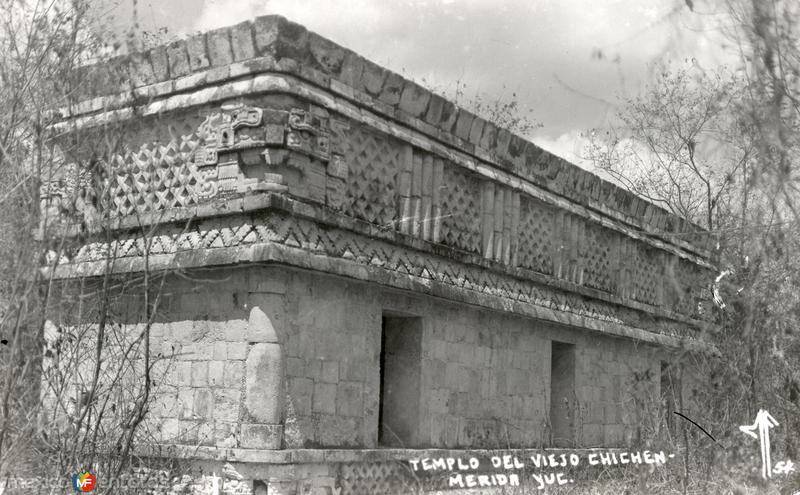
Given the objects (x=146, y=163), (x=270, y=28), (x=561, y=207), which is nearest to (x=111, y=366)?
(x=146, y=163)

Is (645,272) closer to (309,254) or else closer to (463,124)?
(463,124)

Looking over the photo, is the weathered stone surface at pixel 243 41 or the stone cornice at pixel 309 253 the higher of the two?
the weathered stone surface at pixel 243 41

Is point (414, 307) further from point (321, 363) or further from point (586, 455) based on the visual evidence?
point (586, 455)

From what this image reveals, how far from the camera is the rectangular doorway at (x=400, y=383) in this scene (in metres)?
7.84

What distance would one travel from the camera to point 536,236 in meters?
9.78

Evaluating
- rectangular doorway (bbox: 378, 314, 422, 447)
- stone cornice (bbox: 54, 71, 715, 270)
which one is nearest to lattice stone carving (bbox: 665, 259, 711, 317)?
stone cornice (bbox: 54, 71, 715, 270)

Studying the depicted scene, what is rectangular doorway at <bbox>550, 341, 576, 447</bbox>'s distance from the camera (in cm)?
1016

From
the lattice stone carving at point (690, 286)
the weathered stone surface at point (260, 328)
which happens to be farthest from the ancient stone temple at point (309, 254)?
the lattice stone carving at point (690, 286)

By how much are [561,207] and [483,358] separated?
225 centimetres

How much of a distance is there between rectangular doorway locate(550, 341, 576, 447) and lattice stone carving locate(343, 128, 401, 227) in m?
3.43

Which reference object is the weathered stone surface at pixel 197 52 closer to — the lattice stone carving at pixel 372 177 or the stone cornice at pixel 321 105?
the stone cornice at pixel 321 105

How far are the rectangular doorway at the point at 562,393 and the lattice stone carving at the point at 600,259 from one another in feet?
2.90

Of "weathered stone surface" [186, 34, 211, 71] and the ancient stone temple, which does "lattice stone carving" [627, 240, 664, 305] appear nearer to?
the ancient stone temple

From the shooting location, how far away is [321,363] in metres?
6.88
